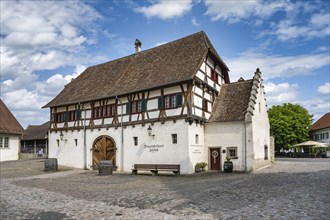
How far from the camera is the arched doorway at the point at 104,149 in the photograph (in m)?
27.6

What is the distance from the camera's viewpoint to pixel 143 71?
2786 centimetres

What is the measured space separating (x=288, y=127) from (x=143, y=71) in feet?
112

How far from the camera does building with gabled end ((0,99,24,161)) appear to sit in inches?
1492

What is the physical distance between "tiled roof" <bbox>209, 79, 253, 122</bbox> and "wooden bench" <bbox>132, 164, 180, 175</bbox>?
5.20m

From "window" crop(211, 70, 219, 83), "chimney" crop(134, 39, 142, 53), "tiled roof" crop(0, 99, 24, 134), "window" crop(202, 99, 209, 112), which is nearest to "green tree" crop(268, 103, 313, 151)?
"window" crop(211, 70, 219, 83)

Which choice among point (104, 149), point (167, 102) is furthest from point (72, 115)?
point (167, 102)

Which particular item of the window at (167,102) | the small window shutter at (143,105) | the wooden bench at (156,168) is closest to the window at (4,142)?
the wooden bench at (156,168)

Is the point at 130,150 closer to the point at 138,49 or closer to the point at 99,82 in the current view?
the point at 99,82

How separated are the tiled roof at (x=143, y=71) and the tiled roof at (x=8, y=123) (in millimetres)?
8734

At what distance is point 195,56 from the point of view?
82.6ft

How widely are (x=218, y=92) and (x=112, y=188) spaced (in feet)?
48.8

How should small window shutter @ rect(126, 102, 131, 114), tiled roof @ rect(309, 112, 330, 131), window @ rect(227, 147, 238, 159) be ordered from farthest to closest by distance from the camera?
tiled roof @ rect(309, 112, 330, 131) < small window shutter @ rect(126, 102, 131, 114) < window @ rect(227, 147, 238, 159)

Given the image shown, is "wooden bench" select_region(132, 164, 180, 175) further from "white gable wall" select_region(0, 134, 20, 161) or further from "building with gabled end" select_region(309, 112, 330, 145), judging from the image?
"building with gabled end" select_region(309, 112, 330, 145)

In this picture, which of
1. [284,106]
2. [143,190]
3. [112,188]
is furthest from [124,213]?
[284,106]
